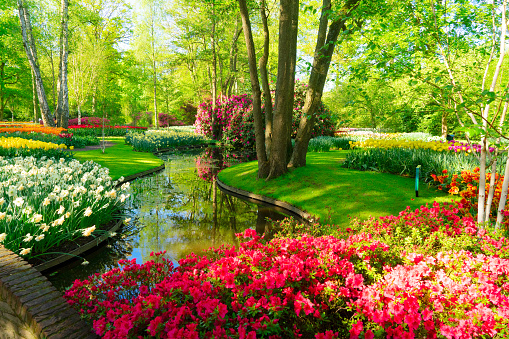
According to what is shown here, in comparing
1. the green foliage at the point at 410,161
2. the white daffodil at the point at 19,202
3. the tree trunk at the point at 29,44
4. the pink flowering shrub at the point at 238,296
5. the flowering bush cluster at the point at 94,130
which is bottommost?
the pink flowering shrub at the point at 238,296

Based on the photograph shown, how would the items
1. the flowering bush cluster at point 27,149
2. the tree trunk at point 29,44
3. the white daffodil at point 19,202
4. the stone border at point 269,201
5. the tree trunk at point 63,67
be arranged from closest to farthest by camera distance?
the white daffodil at point 19,202 < the stone border at point 269,201 < the flowering bush cluster at point 27,149 < the tree trunk at point 29,44 < the tree trunk at point 63,67

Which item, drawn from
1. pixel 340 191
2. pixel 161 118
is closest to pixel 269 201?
pixel 340 191

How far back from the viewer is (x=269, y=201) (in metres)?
8.09

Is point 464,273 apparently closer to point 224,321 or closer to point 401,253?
point 401,253

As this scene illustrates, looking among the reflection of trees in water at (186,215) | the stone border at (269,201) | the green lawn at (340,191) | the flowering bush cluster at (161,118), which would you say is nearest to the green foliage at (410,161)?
the green lawn at (340,191)

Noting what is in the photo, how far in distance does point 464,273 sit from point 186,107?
144 feet

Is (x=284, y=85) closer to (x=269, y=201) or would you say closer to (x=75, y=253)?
(x=269, y=201)

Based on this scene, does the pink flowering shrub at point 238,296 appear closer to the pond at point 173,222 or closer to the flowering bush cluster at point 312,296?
the flowering bush cluster at point 312,296

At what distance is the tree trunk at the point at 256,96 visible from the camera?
8.36 meters

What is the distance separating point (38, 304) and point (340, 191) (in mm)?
6367

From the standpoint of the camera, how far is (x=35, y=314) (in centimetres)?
229

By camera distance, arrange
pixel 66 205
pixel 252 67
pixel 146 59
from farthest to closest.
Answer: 1. pixel 146 59
2. pixel 252 67
3. pixel 66 205

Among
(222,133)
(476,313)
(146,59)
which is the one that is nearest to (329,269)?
(476,313)

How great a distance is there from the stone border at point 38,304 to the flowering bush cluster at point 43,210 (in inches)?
22.7
